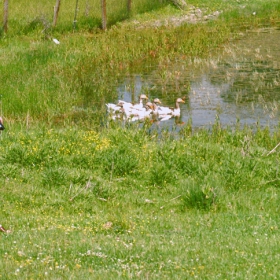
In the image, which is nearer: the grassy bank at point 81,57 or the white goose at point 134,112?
the white goose at point 134,112

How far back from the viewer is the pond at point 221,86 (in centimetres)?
1561

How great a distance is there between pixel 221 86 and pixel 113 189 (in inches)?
363

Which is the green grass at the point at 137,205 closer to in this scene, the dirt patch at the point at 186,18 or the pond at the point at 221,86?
the pond at the point at 221,86

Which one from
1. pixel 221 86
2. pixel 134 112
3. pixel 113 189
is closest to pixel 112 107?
pixel 134 112

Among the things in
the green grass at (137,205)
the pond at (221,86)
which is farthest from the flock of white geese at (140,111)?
the green grass at (137,205)

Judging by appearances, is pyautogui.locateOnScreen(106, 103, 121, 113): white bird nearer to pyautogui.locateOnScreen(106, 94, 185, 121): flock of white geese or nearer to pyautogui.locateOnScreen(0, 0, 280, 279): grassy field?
pyautogui.locateOnScreen(106, 94, 185, 121): flock of white geese

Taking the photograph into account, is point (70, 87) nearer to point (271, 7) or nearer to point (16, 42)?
point (16, 42)

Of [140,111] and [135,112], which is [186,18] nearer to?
[140,111]

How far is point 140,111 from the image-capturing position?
1531 centimetres

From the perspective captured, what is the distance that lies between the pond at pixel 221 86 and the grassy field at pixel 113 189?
2.95ft

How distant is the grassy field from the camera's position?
267 inches

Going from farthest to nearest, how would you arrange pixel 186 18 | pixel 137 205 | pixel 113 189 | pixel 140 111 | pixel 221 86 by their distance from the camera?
1. pixel 186 18
2. pixel 221 86
3. pixel 140 111
4. pixel 113 189
5. pixel 137 205

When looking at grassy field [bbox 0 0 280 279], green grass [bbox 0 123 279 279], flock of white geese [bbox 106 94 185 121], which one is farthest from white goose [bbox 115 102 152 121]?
green grass [bbox 0 123 279 279]

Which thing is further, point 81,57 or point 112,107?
point 81,57
